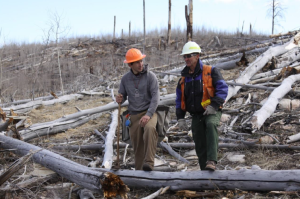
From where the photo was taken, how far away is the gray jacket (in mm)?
4719

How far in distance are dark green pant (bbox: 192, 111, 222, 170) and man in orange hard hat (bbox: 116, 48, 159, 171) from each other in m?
0.62

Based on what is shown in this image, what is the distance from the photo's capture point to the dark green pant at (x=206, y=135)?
13.8 feet

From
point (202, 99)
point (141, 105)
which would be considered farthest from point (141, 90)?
point (202, 99)

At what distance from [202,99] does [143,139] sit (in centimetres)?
107

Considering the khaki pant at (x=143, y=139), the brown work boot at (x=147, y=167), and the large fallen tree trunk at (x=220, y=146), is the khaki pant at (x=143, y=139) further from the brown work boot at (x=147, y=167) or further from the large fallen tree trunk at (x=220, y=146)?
the large fallen tree trunk at (x=220, y=146)

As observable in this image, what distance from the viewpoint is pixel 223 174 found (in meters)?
4.14

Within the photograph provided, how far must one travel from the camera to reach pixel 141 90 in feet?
15.7

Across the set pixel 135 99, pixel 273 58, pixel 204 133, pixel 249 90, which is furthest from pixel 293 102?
pixel 135 99

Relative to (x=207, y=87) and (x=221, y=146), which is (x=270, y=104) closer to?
(x=221, y=146)

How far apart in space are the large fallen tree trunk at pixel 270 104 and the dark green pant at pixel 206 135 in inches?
89.1

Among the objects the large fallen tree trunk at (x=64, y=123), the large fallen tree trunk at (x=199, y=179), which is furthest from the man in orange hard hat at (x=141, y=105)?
the large fallen tree trunk at (x=64, y=123)

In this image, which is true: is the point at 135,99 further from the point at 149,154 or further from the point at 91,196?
the point at 91,196

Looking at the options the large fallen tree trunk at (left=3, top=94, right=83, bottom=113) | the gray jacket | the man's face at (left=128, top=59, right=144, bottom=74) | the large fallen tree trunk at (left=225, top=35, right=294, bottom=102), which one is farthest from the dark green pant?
the large fallen tree trunk at (left=3, top=94, right=83, bottom=113)

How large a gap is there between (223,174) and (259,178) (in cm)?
44
